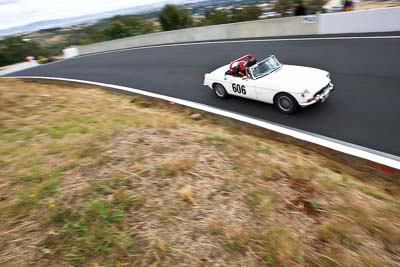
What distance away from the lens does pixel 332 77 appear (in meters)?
8.08

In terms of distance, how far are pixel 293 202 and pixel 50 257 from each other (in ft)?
9.78

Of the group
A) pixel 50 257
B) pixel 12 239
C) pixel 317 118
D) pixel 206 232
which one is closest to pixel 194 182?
pixel 206 232

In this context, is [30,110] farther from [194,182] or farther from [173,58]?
[173,58]

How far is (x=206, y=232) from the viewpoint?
314 cm

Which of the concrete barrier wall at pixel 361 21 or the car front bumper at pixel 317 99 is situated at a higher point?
the concrete barrier wall at pixel 361 21

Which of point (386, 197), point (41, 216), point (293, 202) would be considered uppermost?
point (41, 216)

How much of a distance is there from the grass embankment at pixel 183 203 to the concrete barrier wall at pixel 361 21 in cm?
940

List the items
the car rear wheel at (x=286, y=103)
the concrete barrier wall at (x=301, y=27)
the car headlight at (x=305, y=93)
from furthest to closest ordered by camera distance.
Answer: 1. the concrete barrier wall at (x=301, y=27)
2. the car rear wheel at (x=286, y=103)
3. the car headlight at (x=305, y=93)

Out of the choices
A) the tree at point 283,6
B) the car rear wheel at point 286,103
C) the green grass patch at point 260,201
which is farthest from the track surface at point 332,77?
the tree at point 283,6

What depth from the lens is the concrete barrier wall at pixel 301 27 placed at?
1114 centimetres

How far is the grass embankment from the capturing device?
2896 mm

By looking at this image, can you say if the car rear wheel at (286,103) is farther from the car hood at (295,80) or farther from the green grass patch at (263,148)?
the green grass patch at (263,148)

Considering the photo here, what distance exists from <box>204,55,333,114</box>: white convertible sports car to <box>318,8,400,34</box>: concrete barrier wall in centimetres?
706

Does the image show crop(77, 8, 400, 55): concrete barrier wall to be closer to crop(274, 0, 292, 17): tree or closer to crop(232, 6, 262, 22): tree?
crop(232, 6, 262, 22): tree
